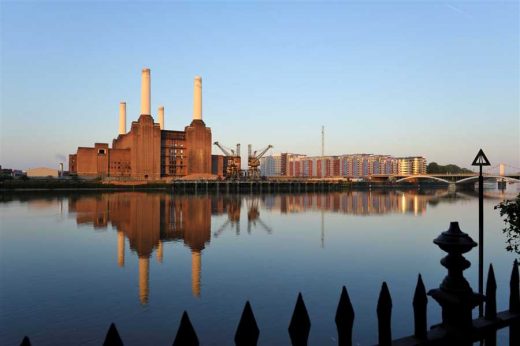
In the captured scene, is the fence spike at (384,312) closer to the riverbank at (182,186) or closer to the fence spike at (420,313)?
the fence spike at (420,313)

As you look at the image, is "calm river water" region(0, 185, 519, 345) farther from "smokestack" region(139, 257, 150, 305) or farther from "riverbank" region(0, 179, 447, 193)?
"riverbank" region(0, 179, 447, 193)

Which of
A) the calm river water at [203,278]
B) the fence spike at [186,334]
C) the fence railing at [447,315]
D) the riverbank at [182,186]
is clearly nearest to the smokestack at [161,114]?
the riverbank at [182,186]

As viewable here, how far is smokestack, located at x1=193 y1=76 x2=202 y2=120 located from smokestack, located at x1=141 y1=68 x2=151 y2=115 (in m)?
13.3

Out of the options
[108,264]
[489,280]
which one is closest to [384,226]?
[108,264]

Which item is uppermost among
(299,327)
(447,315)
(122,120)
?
(122,120)

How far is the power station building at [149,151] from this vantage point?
113 meters

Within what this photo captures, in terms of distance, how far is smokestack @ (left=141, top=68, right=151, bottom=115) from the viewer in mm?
101875

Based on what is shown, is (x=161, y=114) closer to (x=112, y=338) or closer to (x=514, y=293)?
(x=514, y=293)

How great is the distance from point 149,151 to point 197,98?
68.5 feet

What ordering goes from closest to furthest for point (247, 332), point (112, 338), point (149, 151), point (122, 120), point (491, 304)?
point (112, 338) < point (247, 332) < point (491, 304) < point (149, 151) < point (122, 120)

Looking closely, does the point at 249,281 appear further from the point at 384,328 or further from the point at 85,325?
the point at 384,328

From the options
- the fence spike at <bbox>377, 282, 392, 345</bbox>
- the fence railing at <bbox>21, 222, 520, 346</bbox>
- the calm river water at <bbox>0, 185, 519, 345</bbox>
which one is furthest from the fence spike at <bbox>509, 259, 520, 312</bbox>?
the calm river water at <bbox>0, 185, 519, 345</bbox>

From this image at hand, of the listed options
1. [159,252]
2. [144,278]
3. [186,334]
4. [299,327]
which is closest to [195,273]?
[144,278]

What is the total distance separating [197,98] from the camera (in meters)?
116
